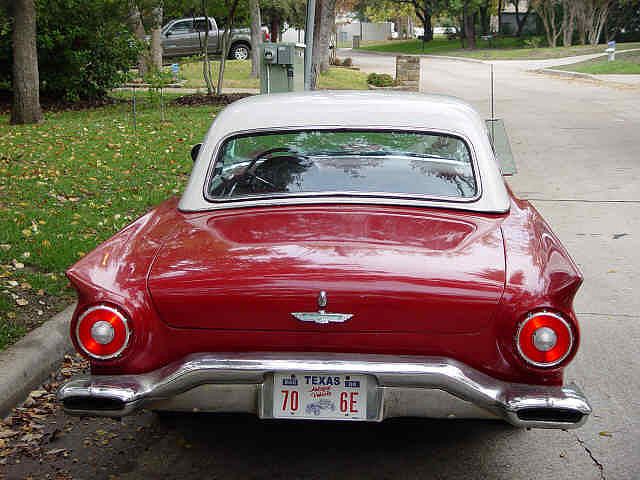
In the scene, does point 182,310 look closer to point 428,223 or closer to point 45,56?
point 428,223

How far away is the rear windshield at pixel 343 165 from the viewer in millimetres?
4004

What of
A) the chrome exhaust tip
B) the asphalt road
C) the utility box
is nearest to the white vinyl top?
the asphalt road

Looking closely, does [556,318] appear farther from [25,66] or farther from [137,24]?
[137,24]

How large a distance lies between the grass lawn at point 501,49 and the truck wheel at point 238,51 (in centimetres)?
995

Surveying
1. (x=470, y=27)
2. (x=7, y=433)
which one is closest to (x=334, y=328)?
(x=7, y=433)

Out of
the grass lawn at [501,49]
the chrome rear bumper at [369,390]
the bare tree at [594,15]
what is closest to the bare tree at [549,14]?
the grass lawn at [501,49]

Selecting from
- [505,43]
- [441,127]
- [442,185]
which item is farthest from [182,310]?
[505,43]

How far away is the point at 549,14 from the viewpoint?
172 feet

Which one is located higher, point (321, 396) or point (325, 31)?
point (325, 31)

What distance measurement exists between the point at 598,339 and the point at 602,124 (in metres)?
12.0

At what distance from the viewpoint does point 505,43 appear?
5888 centimetres

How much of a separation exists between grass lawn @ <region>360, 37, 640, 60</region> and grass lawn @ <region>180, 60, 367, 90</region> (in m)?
7.44

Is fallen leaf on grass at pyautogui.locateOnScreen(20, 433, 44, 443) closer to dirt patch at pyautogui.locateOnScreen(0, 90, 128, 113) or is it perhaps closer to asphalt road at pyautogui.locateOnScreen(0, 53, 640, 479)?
asphalt road at pyautogui.locateOnScreen(0, 53, 640, 479)

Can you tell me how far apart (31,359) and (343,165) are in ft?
6.60
